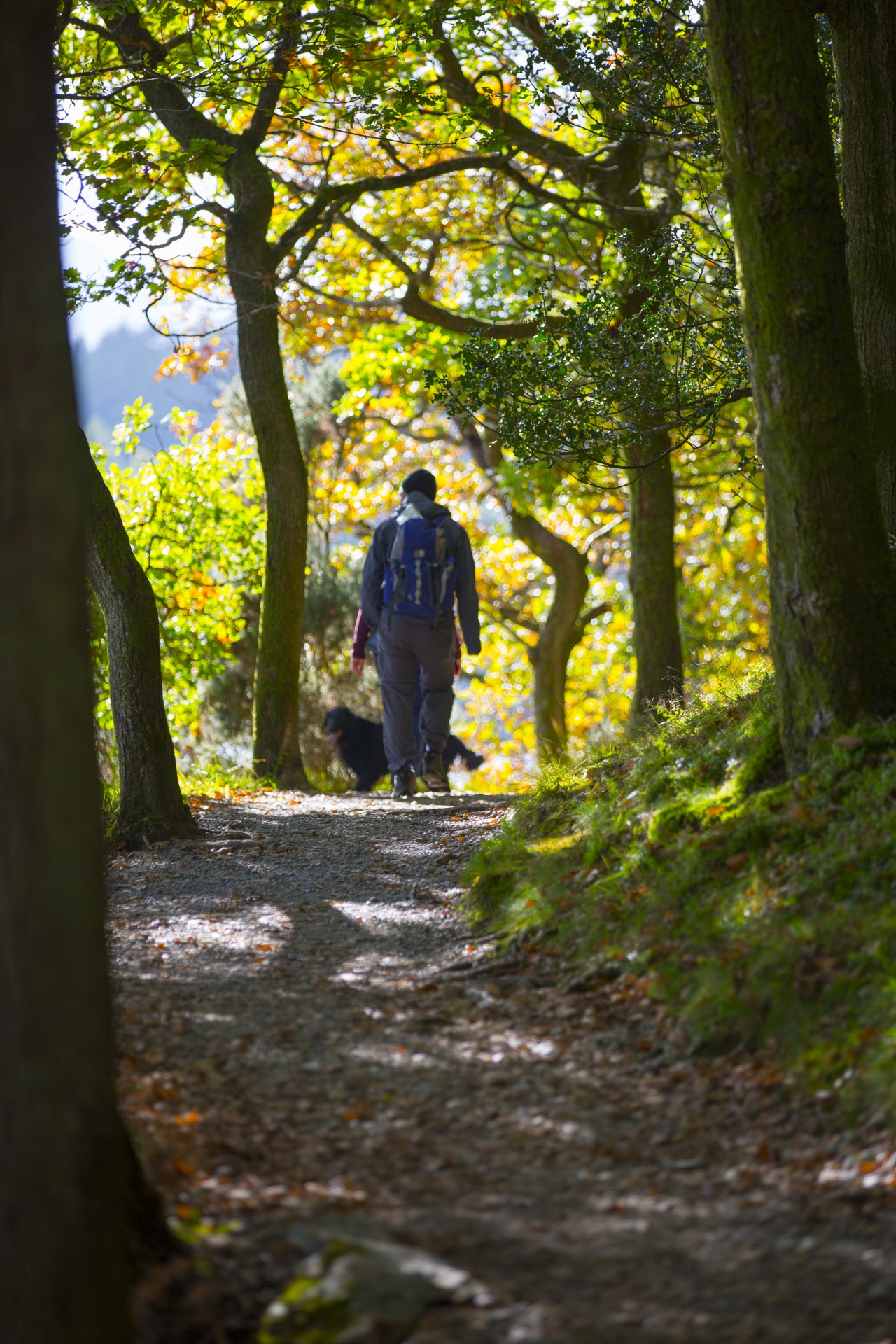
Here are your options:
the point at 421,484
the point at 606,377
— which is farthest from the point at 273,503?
the point at 606,377

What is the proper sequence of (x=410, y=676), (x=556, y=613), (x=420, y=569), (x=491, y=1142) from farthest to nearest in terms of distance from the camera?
(x=556, y=613) < (x=410, y=676) < (x=420, y=569) < (x=491, y=1142)

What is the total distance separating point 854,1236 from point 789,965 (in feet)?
3.91

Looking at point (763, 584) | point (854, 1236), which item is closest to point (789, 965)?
point (854, 1236)

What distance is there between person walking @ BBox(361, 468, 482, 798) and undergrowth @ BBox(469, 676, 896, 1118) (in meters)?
3.24

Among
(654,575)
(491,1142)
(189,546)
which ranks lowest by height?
(491,1142)

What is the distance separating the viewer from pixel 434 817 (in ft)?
28.2

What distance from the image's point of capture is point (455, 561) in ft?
30.6

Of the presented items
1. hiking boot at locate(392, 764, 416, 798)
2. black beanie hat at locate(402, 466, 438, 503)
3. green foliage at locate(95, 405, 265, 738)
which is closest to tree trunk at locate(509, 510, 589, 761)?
green foliage at locate(95, 405, 265, 738)

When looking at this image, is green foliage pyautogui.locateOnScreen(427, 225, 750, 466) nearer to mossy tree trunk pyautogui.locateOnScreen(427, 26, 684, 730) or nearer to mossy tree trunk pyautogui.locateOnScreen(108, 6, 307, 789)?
mossy tree trunk pyautogui.locateOnScreen(427, 26, 684, 730)

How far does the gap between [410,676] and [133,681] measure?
8.41 ft

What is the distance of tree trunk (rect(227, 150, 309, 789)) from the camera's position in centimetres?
1104

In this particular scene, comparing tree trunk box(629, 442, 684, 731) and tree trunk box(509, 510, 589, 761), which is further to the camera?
tree trunk box(509, 510, 589, 761)

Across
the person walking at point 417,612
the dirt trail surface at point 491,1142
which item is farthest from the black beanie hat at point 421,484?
the dirt trail surface at point 491,1142

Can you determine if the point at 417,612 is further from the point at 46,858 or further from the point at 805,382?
the point at 46,858
